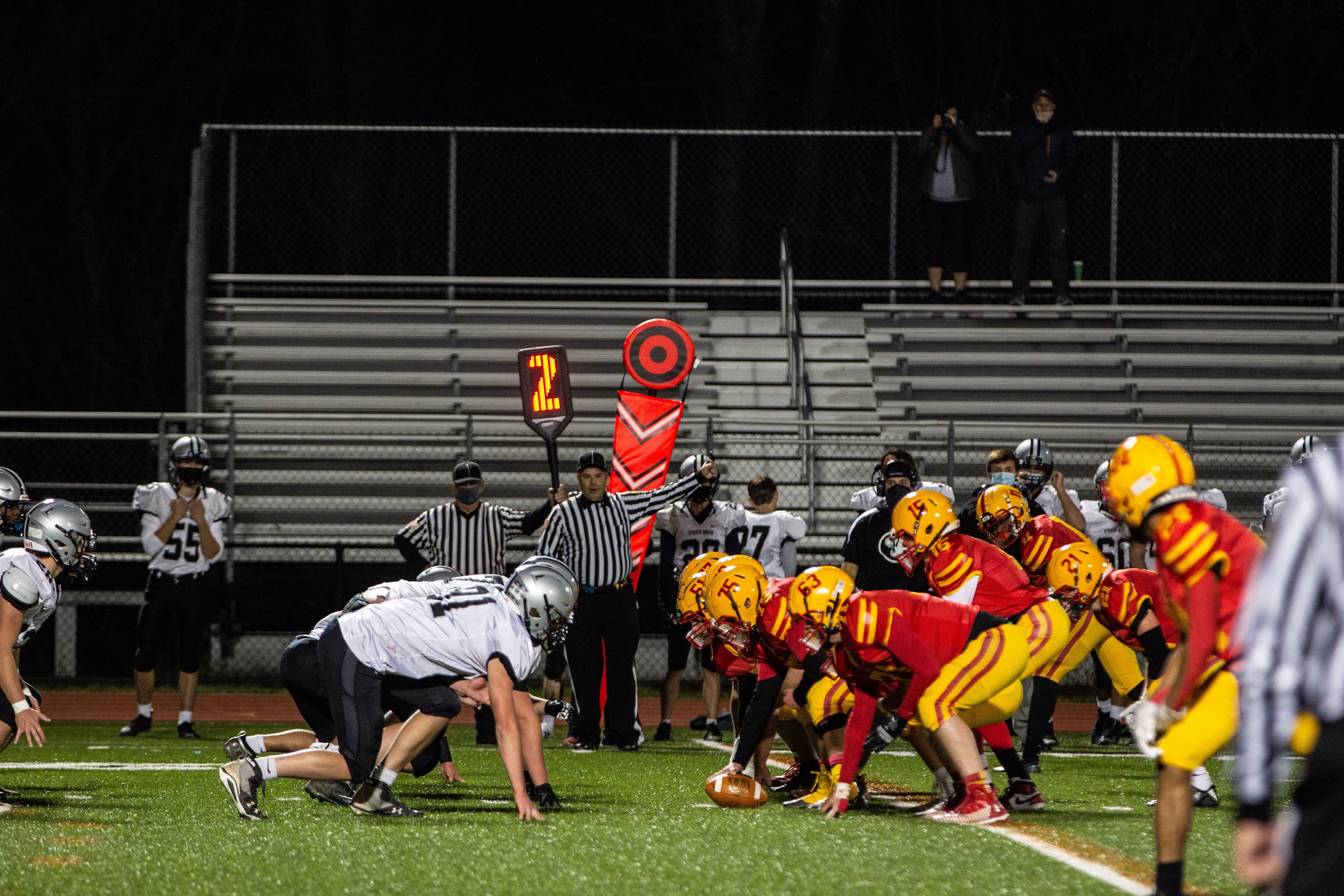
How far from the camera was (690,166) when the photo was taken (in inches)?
640

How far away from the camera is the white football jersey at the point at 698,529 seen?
10164mm

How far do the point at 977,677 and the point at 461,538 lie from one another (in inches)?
169

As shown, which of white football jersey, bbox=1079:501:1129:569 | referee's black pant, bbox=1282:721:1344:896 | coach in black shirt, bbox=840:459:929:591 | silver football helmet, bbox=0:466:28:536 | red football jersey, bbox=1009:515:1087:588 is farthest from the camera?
white football jersey, bbox=1079:501:1129:569

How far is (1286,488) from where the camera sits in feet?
29.1

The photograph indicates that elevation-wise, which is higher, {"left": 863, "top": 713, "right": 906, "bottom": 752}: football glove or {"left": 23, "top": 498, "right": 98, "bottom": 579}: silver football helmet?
{"left": 23, "top": 498, "right": 98, "bottom": 579}: silver football helmet

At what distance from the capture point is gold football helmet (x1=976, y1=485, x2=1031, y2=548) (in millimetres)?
7609

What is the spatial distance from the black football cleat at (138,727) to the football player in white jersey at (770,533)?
3.85 meters

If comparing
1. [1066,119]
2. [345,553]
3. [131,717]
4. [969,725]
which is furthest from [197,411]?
[1066,119]

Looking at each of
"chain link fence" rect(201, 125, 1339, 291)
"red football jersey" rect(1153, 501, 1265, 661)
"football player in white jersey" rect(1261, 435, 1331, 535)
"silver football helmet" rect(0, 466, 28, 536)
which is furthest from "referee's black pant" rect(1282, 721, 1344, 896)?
"chain link fence" rect(201, 125, 1339, 291)

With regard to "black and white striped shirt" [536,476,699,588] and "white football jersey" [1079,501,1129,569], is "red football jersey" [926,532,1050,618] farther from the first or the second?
"white football jersey" [1079,501,1129,569]

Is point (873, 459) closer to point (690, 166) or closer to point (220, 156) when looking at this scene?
point (690, 166)

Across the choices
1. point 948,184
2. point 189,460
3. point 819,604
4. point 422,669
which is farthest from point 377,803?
point 948,184

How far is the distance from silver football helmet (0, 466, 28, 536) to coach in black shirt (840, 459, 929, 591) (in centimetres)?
434

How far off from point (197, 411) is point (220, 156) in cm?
475
